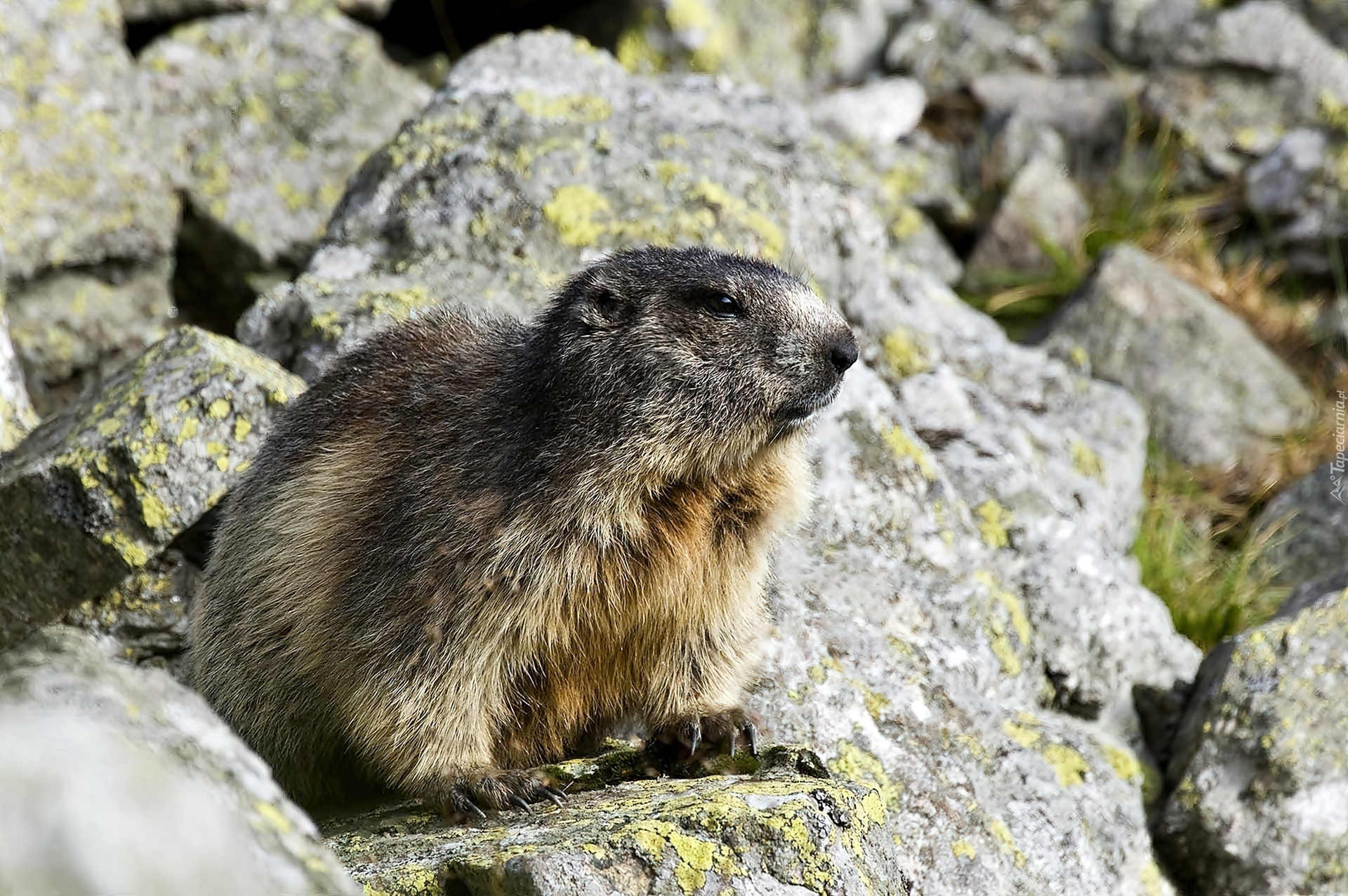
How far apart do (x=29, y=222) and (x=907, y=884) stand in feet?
24.1

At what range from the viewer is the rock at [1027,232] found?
12.3 meters

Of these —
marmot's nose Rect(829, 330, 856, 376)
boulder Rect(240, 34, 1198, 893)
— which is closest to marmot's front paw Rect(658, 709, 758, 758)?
boulder Rect(240, 34, 1198, 893)

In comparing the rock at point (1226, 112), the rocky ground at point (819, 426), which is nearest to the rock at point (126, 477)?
the rocky ground at point (819, 426)

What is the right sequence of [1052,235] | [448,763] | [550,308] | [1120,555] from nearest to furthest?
1. [448,763]
2. [550,308]
3. [1120,555]
4. [1052,235]

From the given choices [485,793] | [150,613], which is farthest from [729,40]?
[485,793]

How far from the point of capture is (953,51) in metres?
13.6

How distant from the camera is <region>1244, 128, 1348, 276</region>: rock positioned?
12.2m

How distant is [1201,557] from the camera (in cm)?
980

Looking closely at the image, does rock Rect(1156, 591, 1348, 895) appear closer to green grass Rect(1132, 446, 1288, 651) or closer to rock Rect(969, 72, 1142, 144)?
green grass Rect(1132, 446, 1288, 651)

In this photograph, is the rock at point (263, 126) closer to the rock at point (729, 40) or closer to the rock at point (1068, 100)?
the rock at point (729, 40)

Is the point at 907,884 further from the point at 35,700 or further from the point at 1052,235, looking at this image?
the point at 1052,235

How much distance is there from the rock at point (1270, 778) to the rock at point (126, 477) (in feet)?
16.1

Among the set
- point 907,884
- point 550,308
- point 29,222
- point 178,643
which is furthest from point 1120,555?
point 29,222

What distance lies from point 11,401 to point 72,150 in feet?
7.88
